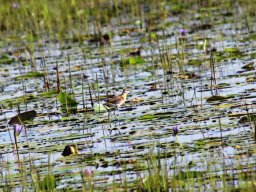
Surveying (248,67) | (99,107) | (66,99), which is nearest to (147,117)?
(99,107)

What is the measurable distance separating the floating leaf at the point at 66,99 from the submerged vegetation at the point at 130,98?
0.01m

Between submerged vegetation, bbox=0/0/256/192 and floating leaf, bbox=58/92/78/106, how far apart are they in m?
0.01

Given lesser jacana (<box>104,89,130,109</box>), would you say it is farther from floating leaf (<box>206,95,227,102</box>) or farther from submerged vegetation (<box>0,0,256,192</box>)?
floating leaf (<box>206,95,227,102</box>)

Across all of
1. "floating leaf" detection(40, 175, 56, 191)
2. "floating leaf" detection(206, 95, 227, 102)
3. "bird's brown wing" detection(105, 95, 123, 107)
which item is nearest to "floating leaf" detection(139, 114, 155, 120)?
"bird's brown wing" detection(105, 95, 123, 107)

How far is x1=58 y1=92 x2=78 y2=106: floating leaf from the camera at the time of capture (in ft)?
27.0

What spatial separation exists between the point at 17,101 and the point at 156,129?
2.41m

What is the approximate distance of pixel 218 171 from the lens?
5.53m

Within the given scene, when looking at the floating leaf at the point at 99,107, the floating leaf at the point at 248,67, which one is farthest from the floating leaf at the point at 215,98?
the floating leaf at the point at 248,67

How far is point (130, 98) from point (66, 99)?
27.0 inches

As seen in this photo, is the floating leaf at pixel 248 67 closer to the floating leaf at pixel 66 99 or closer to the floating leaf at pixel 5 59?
the floating leaf at pixel 66 99

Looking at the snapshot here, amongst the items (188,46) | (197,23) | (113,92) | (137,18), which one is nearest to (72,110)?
(113,92)

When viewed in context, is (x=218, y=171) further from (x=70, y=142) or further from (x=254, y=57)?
(x=254, y=57)

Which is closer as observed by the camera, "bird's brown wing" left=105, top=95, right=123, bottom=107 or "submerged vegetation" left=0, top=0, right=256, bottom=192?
"submerged vegetation" left=0, top=0, right=256, bottom=192

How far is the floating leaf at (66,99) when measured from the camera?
27.0 ft
